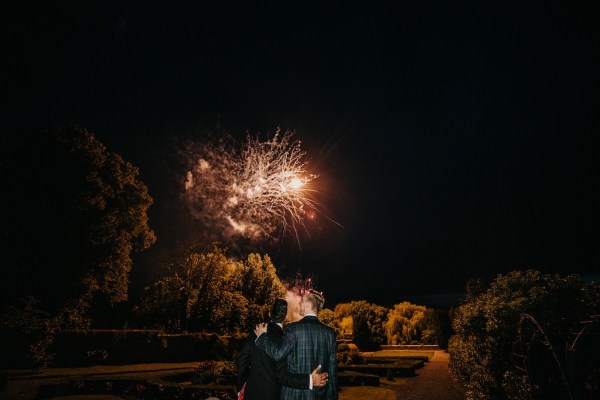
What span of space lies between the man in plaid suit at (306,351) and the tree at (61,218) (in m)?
21.1

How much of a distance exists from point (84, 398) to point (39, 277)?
9647 mm

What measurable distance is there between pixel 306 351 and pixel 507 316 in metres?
7.47

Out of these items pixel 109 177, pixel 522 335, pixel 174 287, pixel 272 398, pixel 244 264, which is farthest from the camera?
pixel 244 264

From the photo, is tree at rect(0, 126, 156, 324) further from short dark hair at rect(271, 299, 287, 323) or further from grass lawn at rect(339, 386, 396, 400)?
short dark hair at rect(271, 299, 287, 323)

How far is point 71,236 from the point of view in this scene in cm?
2083

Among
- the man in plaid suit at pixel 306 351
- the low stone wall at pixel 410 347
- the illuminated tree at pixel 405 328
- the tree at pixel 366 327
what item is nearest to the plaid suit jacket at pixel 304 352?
the man in plaid suit at pixel 306 351

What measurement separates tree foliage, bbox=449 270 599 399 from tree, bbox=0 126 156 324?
2166 cm

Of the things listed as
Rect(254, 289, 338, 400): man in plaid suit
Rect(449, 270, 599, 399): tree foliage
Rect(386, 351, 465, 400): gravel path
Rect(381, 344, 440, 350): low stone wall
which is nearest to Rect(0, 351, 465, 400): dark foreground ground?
Rect(386, 351, 465, 400): gravel path

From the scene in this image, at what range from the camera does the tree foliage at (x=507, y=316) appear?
8.08 metres

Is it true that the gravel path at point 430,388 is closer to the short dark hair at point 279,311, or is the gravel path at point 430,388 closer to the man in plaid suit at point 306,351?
the man in plaid suit at point 306,351

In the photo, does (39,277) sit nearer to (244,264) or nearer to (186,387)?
(186,387)

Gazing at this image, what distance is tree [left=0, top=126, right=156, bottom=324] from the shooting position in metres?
19.2

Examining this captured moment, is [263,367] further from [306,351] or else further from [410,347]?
[410,347]

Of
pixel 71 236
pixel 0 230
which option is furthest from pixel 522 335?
pixel 0 230
